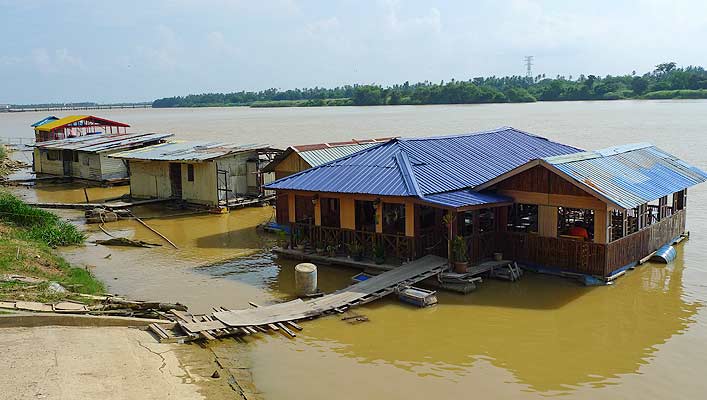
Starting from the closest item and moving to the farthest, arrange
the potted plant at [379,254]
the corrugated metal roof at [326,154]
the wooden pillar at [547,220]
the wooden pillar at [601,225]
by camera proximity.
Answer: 1. the wooden pillar at [601,225]
2. the wooden pillar at [547,220]
3. the potted plant at [379,254]
4. the corrugated metal roof at [326,154]

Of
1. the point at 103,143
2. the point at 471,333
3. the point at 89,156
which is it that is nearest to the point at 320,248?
the point at 471,333

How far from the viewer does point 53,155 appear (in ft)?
135

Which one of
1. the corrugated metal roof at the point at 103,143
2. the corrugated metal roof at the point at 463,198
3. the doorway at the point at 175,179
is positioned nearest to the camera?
the corrugated metal roof at the point at 463,198

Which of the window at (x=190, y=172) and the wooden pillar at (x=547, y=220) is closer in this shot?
the wooden pillar at (x=547, y=220)

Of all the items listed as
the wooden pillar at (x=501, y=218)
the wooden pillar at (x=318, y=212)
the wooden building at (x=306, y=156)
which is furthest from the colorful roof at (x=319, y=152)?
the wooden pillar at (x=501, y=218)

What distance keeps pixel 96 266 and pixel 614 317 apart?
1383 cm

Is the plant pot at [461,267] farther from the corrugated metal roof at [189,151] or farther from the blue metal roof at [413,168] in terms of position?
the corrugated metal roof at [189,151]

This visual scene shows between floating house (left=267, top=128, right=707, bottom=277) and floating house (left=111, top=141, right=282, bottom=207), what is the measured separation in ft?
27.9

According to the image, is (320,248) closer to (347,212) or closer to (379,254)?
(347,212)

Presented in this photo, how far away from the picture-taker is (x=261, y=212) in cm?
2745

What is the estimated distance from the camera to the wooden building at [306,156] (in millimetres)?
23305

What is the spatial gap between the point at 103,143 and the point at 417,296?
95.5 feet

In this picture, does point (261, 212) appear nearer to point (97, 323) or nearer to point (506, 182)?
point (506, 182)

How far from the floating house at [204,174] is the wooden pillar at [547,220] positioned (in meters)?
13.8
